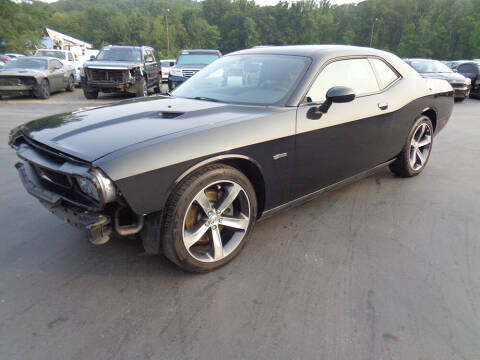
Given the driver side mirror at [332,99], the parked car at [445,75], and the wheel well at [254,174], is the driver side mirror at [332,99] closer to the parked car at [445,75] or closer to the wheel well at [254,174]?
the wheel well at [254,174]

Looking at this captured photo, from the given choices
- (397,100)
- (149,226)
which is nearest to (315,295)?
(149,226)

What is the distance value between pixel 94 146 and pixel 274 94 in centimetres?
155

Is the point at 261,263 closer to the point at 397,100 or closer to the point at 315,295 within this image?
the point at 315,295

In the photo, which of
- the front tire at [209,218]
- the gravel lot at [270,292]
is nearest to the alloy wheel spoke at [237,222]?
the front tire at [209,218]

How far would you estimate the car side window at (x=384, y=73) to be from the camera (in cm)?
382

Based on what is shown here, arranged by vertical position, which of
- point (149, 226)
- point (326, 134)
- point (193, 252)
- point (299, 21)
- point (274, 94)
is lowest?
point (193, 252)

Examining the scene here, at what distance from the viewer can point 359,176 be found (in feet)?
12.1

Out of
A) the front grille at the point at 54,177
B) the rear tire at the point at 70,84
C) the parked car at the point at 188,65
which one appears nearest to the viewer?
the front grille at the point at 54,177

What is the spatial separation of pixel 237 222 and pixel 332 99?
4.13ft

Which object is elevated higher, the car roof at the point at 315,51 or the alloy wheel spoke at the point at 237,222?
the car roof at the point at 315,51

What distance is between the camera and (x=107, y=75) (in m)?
11.9

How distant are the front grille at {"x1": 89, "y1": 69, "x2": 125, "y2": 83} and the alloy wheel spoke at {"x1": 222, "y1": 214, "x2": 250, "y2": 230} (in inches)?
415

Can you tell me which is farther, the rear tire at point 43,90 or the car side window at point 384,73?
the rear tire at point 43,90

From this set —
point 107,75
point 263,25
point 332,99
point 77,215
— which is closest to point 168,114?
point 77,215
